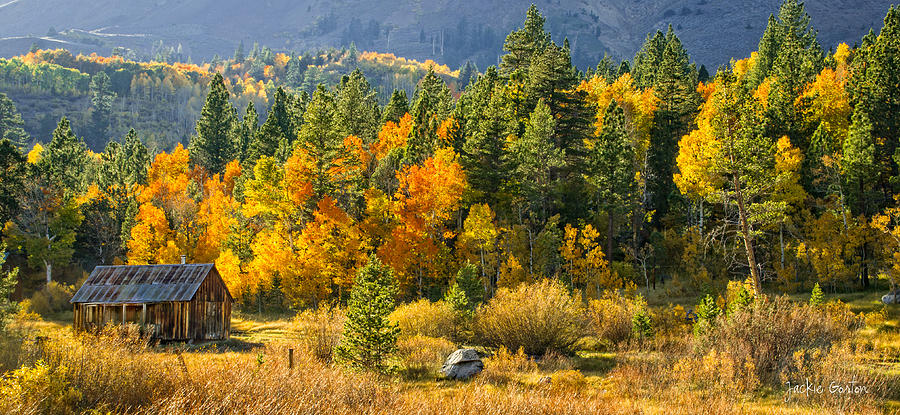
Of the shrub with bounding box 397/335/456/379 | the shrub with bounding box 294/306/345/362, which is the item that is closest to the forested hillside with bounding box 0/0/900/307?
the shrub with bounding box 397/335/456/379

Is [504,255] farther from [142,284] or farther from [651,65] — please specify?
[651,65]

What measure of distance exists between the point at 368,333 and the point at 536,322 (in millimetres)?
8855

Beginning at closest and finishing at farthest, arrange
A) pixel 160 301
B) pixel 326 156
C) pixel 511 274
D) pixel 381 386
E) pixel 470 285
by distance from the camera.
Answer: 1. pixel 381 386
2. pixel 160 301
3. pixel 470 285
4. pixel 511 274
5. pixel 326 156

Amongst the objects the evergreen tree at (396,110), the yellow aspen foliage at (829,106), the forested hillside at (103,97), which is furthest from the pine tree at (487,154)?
the forested hillside at (103,97)

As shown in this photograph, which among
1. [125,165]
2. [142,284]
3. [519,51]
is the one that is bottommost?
[142,284]

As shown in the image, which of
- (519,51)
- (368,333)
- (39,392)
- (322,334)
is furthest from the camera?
(519,51)

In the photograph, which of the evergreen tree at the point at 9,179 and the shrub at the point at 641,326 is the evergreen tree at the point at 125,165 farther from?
the shrub at the point at 641,326

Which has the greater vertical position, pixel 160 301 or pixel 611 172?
pixel 611 172

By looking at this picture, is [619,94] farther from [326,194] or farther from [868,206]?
[326,194]

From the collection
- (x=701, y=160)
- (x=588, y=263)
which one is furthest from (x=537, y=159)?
(x=701, y=160)

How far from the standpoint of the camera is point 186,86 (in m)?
175

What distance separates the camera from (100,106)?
145625mm

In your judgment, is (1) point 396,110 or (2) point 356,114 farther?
(1) point 396,110

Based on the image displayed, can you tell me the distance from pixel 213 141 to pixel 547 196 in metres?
54.3
